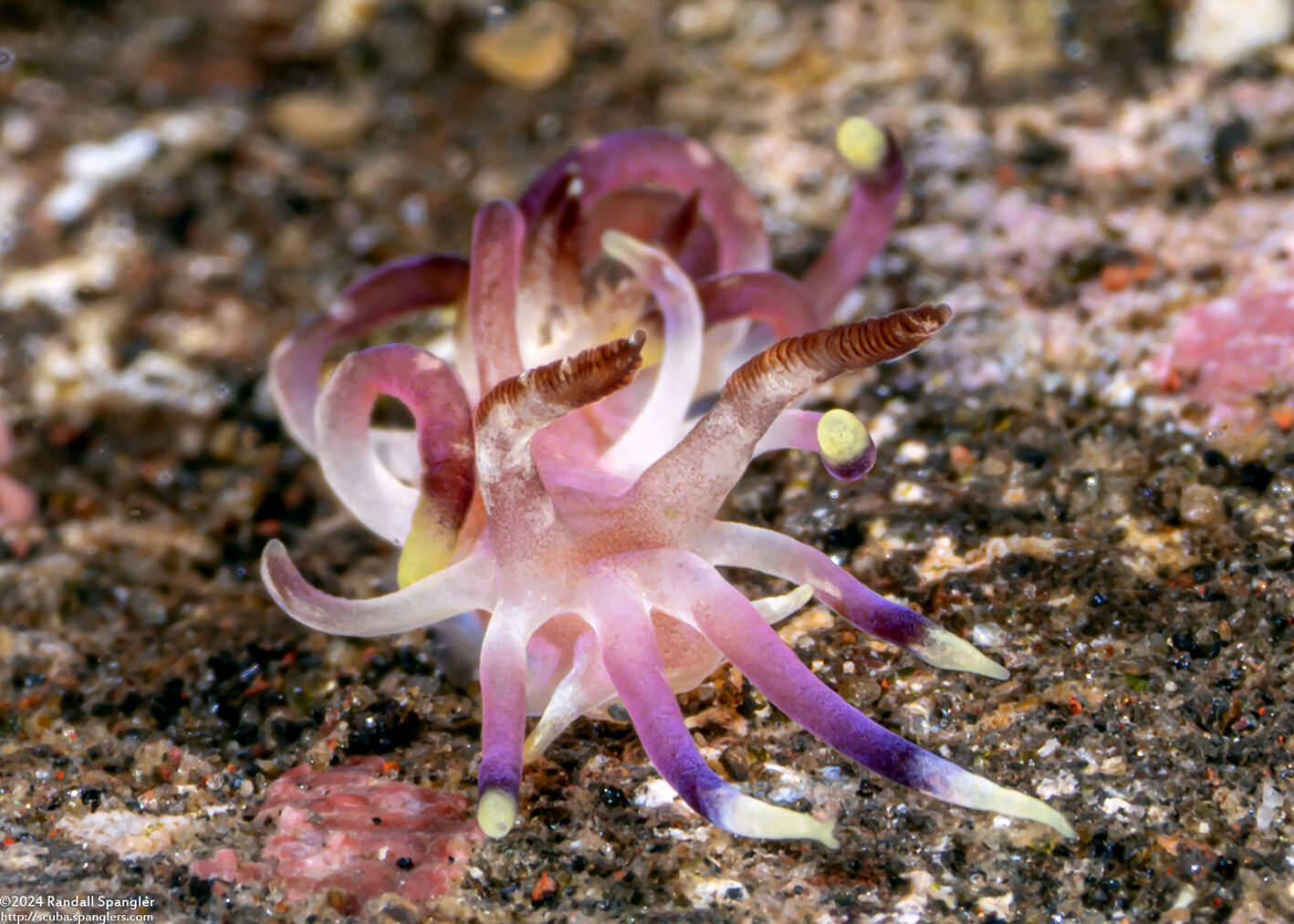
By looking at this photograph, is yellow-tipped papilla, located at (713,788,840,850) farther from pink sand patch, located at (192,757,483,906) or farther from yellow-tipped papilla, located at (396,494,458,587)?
yellow-tipped papilla, located at (396,494,458,587)

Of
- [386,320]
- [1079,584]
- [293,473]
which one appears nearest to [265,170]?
[293,473]

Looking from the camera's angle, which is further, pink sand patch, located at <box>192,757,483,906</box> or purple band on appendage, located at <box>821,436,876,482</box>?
pink sand patch, located at <box>192,757,483,906</box>

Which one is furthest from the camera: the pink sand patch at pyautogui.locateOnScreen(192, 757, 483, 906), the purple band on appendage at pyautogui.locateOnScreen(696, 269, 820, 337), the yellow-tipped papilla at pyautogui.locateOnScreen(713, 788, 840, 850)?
the purple band on appendage at pyautogui.locateOnScreen(696, 269, 820, 337)

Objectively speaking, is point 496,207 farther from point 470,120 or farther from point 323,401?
point 470,120

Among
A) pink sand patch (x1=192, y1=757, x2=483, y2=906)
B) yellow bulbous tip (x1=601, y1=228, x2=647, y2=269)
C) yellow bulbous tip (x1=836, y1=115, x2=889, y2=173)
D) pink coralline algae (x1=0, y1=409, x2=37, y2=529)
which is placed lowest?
pink coralline algae (x1=0, y1=409, x2=37, y2=529)

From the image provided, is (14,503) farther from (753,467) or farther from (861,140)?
(861,140)

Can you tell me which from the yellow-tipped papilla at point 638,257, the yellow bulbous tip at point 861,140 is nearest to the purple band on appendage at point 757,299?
the yellow-tipped papilla at point 638,257

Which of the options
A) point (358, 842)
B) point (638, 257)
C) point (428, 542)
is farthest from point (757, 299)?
point (358, 842)

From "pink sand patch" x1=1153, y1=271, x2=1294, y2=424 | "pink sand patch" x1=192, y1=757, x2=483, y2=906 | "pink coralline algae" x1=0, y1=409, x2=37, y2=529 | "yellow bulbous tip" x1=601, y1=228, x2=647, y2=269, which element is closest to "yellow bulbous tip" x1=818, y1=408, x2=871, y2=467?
"yellow bulbous tip" x1=601, y1=228, x2=647, y2=269
